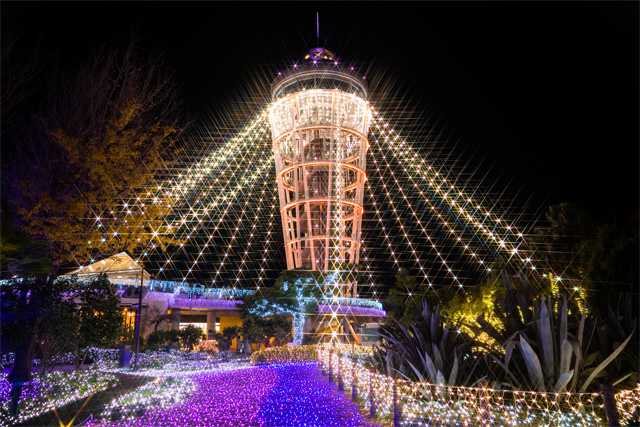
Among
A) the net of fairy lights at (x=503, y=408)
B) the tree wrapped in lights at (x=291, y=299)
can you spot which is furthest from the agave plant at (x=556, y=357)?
the tree wrapped in lights at (x=291, y=299)

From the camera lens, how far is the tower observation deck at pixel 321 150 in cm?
3144

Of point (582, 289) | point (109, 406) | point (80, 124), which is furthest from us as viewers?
point (582, 289)

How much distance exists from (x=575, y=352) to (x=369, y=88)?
98.4 feet

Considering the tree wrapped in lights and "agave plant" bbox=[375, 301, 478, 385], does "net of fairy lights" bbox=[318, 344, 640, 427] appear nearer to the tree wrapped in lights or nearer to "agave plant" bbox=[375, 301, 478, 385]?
"agave plant" bbox=[375, 301, 478, 385]

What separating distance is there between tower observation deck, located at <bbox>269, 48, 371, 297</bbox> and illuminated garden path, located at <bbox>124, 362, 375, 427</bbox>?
19986mm

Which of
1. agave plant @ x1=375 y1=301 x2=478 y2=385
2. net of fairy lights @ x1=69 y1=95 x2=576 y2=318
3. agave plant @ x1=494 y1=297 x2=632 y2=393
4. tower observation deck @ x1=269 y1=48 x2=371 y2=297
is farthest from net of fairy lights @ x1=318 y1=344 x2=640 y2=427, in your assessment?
tower observation deck @ x1=269 y1=48 x2=371 y2=297

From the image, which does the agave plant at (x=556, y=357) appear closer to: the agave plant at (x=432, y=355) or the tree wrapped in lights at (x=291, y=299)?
the agave plant at (x=432, y=355)

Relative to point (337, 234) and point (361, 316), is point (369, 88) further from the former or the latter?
point (361, 316)

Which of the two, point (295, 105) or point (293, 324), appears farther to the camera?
point (295, 105)

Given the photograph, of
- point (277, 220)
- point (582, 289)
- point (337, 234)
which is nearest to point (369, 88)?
point (337, 234)

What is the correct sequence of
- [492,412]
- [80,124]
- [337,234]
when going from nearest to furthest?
[492,412], [80,124], [337,234]

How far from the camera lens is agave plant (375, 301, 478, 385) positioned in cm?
623

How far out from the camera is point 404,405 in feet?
18.4

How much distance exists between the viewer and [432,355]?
682 centimetres
